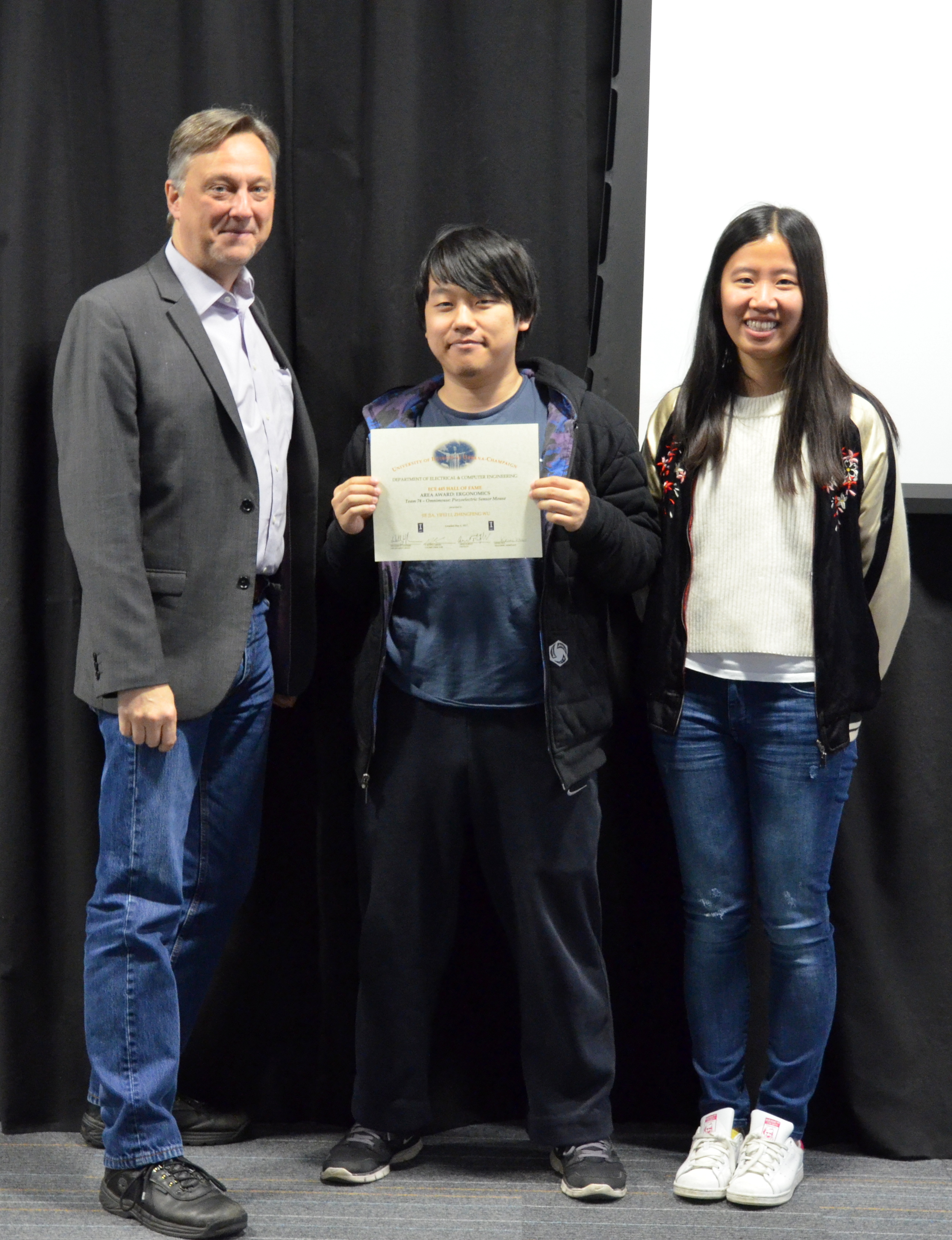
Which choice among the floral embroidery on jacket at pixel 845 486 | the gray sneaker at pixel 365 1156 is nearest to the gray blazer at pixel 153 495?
the gray sneaker at pixel 365 1156

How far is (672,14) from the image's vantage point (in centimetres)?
227

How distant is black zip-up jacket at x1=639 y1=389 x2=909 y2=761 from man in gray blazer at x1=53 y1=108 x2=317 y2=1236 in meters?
0.70

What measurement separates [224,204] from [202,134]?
12cm

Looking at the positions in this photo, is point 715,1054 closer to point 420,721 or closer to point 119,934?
point 420,721

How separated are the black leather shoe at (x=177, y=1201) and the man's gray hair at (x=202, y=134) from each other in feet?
5.30

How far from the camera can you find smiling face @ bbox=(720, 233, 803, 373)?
78.9 inches

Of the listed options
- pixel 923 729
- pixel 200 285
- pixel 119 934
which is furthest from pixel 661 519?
pixel 119 934

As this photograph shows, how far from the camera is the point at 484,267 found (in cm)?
196

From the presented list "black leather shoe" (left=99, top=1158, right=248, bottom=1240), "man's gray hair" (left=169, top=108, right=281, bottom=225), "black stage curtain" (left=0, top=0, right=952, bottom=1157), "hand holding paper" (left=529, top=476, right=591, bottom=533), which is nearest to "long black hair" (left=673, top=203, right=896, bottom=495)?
"hand holding paper" (left=529, top=476, right=591, bottom=533)

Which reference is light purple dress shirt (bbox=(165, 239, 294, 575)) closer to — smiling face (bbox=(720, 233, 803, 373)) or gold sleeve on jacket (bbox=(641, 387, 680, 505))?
gold sleeve on jacket (bbox=(641, 387, 680, 505))

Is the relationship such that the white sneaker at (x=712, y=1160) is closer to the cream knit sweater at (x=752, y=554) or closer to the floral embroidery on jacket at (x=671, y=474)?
the cream knit sweater at (x=752, y=554)

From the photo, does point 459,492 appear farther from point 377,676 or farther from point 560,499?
point 377,676

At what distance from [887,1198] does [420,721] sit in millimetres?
1184

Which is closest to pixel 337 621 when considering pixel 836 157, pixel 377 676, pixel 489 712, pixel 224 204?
pixel 377 676
